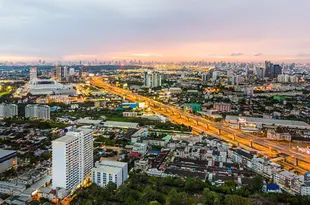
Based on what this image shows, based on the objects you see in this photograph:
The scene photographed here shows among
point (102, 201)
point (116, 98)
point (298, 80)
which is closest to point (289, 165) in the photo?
point (102, 201)

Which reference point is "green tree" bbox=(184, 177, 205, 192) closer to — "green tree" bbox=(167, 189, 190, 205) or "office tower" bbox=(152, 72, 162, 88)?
"green tree" bbox=(167, 189, 190, 205)

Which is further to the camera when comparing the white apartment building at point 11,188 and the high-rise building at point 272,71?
the high-rise building at point 272,71

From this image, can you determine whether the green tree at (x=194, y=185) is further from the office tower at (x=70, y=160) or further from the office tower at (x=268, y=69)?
the office tower at (x=268, y=69)

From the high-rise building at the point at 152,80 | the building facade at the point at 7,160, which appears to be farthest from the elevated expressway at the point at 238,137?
→ the high-rise building at the point at 152,80

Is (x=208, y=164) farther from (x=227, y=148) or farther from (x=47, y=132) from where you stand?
(x=47, y=132)

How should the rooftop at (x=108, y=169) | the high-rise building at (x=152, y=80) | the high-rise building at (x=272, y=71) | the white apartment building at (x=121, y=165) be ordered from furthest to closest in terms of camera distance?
1. the high-rise building at (x=272, y=71)
2. the high-rise building at (x=152, y=80)
3. the white apartment building at (x=121, y=165)
4. the rooftop at (x=108, y=169)

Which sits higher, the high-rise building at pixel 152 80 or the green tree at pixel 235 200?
the high-rise building at pixel 152 80

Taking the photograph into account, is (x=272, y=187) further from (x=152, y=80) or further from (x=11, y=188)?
(x=152, y=80)
